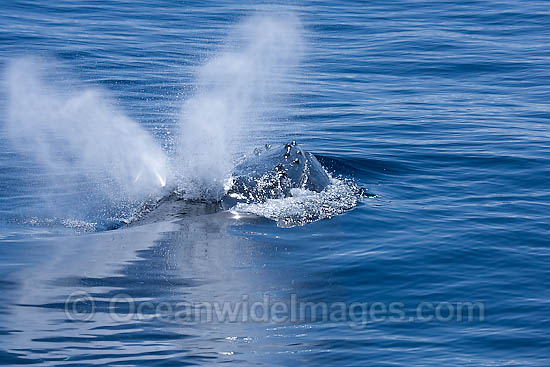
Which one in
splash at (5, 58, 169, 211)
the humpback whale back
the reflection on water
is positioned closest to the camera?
the reflection on water

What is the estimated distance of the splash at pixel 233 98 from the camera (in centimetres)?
1696

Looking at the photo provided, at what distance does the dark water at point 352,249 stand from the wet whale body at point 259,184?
689 millimetres

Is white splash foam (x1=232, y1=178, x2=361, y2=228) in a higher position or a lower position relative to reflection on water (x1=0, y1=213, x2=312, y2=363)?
higher

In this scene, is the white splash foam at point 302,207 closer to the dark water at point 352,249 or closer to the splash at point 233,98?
the dark water at point 352,249

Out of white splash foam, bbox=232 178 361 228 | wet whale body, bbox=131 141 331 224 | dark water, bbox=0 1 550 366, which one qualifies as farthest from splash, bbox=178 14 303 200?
white splash foam, bbox=232 178 361 228

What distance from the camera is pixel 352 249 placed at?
14.0m

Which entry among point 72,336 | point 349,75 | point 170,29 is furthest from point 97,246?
point 170,29

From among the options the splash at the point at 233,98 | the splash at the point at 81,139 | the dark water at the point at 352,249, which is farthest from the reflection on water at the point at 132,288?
the splash at the point at 81,139

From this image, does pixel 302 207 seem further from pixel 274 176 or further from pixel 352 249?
pixel 352 249

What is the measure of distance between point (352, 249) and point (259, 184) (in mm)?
2773

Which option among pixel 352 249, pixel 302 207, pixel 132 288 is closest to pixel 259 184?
pixel 302 207

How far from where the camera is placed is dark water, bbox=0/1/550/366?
34.5 ft

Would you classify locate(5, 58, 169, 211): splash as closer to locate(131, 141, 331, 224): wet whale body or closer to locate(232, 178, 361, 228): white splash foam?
locate(131, 141, 331, 224): wet whale body

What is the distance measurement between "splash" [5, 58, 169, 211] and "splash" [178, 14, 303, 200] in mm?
881
